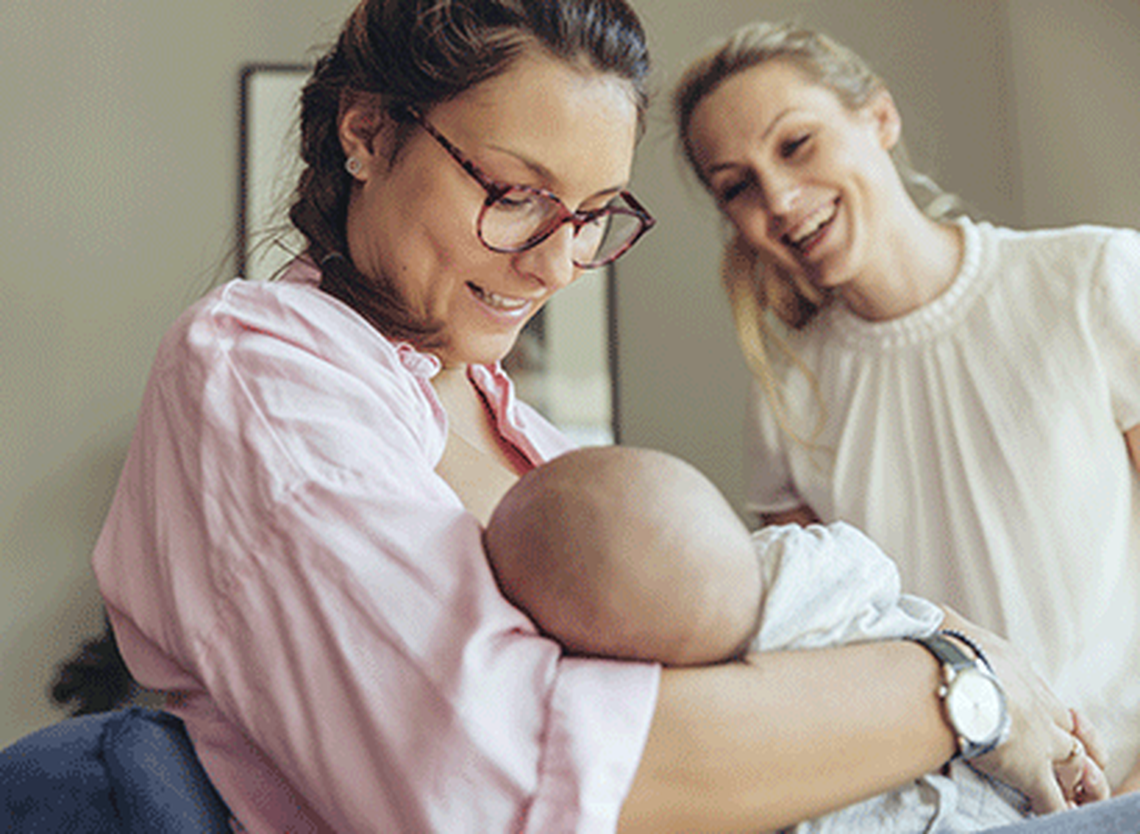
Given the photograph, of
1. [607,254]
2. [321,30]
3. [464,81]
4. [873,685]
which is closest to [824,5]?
[321,30]

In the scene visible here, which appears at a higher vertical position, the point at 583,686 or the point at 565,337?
the point at 583,686

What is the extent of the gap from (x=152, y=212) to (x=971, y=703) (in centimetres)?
313

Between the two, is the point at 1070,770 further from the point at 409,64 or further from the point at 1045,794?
the point at 409,64

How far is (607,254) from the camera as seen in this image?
1.25 meters

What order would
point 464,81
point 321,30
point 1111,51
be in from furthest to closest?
point 321,30 → point 1111,51 → point 464,81

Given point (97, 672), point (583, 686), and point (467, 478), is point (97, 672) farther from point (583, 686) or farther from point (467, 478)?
point (583, 686)

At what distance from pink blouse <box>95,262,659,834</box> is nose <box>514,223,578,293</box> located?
0.86 ft

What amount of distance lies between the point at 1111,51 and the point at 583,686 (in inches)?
98.4

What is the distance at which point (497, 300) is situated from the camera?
3.61ft

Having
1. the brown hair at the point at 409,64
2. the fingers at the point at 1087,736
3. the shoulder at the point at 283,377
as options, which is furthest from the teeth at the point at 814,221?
the shoulder at the point at 283,377

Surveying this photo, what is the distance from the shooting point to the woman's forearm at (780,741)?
70 cm

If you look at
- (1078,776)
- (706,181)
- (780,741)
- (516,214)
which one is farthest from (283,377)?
(706,181)

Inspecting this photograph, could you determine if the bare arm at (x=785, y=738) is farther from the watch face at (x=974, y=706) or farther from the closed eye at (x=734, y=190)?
the closed eye at (x=734, y=190)

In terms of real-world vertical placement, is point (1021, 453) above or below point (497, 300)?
below
